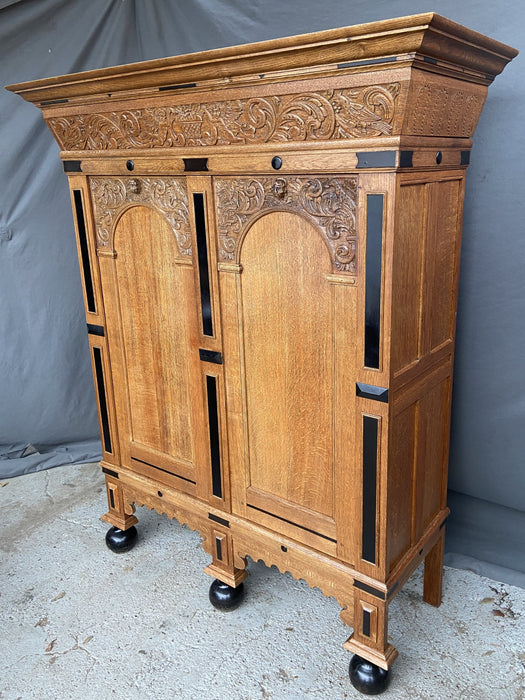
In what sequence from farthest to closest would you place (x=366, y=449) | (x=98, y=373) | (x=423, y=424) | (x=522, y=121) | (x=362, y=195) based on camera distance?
(x=98, y=373) → (x=522, y=121) → (x=423, y=424) → (x=366, y=449) → (x=362, y=195)

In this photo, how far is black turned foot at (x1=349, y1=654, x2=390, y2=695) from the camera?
1.83m

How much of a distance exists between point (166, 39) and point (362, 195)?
1.84 m

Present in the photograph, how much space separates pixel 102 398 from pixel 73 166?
0.91 metres

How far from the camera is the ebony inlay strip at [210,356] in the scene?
6.45ft

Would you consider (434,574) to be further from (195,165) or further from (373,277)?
(195,165)

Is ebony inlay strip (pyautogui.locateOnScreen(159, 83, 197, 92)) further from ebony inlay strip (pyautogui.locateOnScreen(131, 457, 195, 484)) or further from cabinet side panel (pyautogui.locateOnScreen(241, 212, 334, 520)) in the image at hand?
ebony inlay strip (pyautogui.locateOnScreen(131, 457, 195, 484))

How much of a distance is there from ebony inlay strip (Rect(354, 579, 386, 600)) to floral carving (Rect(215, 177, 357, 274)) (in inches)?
37.0

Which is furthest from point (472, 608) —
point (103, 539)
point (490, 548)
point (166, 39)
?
Answer: point (166, 39)

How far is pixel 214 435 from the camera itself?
2066 millimetres

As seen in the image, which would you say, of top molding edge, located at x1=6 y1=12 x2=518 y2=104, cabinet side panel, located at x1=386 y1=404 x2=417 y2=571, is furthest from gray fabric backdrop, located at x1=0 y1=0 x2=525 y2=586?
cabinet side panel, located at x1=386 y1=404 x2=417 y2=571

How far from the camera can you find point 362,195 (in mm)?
1486

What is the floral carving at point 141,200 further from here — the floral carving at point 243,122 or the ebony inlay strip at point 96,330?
the ebony inlay strip at point 96,330

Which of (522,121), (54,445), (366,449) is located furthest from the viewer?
(54,445)

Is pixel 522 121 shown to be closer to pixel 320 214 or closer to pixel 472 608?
pixel 320 214
